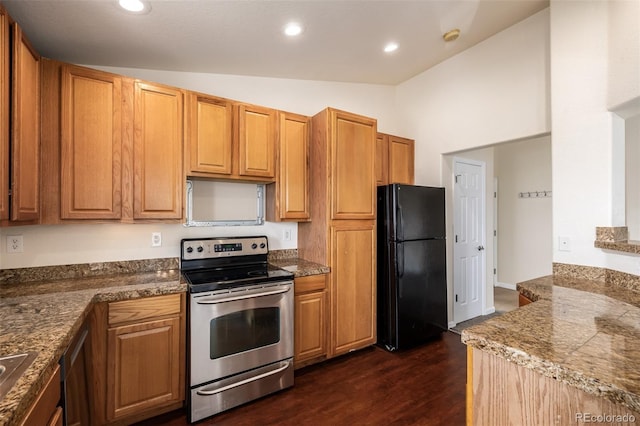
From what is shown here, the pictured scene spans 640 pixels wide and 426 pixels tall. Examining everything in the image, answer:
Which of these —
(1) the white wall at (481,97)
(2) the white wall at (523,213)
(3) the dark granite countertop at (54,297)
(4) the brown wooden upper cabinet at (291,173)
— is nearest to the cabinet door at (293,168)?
(4) the brown wooden upper cabinet at (291,173)

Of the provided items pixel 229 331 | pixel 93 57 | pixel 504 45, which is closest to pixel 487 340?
pixel 229 331

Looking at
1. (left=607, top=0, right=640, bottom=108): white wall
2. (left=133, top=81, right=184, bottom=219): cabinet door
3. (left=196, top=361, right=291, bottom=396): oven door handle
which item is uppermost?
(left=607, top=0, right=640, bottom=108): white wall

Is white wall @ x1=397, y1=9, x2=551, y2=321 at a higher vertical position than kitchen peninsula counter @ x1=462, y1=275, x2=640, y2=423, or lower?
higher

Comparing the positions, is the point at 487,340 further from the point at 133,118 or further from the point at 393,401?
the point at 133,118

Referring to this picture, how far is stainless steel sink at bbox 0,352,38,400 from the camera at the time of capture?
0.83 meters

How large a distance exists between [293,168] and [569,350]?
2263 millimetres

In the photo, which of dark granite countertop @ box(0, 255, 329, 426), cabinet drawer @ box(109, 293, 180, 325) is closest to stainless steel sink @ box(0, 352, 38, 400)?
dark granite countertop @ box(0, 255, 329, 426)

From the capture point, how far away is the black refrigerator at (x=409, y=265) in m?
2.87

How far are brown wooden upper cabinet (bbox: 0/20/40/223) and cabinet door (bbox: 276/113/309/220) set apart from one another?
1.63 metres

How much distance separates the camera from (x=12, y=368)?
0.92 m

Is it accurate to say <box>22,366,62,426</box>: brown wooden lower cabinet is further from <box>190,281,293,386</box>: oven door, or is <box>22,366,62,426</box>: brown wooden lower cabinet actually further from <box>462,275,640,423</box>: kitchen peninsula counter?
<box>462,275,640,423</box>: kitchen peninsula counter

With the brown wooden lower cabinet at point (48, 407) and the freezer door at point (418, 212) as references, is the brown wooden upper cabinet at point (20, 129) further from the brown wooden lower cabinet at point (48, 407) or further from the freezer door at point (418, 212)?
the freezer door at point (418, 212)

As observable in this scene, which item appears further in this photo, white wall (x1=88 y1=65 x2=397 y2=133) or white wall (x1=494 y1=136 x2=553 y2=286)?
white wall (x1=494 y1=136 x2=553 y2=286)

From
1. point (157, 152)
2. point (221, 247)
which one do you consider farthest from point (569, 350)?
point (157, 152)
